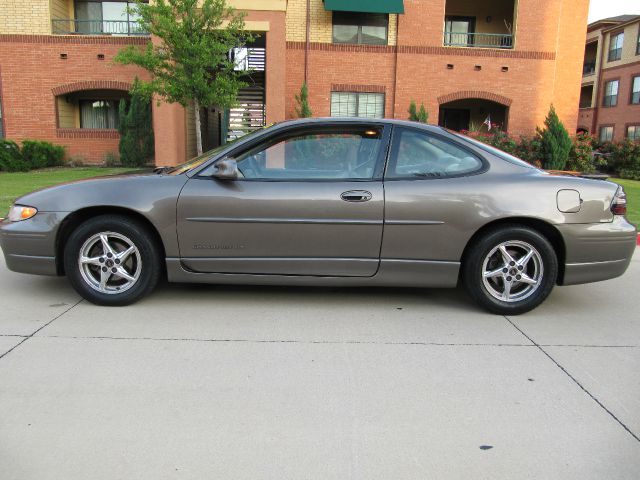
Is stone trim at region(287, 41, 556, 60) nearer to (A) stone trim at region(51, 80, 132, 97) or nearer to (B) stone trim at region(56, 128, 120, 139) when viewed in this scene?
(A) stone trim at region(51, 80, 132, 97)

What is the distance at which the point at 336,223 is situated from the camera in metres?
4.63

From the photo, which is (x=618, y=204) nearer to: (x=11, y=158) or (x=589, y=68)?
(x=11, y=158)

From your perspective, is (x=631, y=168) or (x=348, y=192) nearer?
(x=348, y=192)

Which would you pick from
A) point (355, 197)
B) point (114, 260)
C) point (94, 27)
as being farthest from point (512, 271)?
point (94, 27)

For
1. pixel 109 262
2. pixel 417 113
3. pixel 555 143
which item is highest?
pixel 417 113

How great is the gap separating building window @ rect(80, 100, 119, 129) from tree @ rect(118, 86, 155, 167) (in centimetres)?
211

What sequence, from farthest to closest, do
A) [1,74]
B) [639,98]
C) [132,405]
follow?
[639,98]
[1,74]
[132,405]

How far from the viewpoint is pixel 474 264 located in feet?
15.5

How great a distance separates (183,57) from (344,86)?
8.75 metres

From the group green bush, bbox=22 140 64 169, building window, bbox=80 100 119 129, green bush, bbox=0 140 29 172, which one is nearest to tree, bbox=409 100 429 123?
building window, bbox=80 100 119 129

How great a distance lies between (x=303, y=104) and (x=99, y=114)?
Answer: 8420mm

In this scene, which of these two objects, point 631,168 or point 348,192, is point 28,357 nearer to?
point 348,192

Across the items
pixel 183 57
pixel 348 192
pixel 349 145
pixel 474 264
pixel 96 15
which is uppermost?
pixel 96 15

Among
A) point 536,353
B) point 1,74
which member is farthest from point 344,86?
point 536,353
